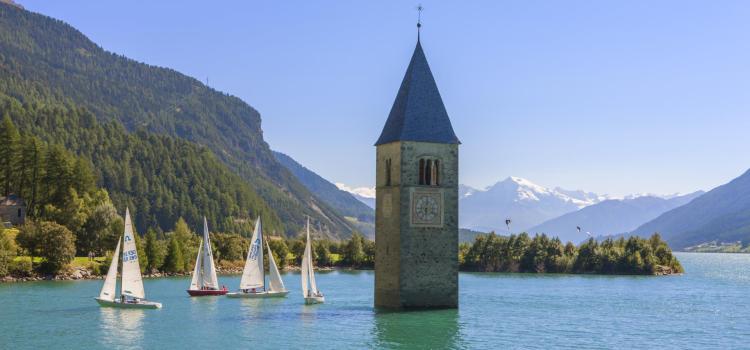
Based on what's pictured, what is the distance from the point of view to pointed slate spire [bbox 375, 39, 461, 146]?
74688mm

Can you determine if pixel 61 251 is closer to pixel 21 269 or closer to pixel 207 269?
pixel 21 269

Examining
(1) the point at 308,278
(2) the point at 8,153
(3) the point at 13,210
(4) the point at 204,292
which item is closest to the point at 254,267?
(4) the point at 204,292

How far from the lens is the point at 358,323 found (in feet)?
230

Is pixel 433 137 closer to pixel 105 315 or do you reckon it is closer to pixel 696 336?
pixel 696 336

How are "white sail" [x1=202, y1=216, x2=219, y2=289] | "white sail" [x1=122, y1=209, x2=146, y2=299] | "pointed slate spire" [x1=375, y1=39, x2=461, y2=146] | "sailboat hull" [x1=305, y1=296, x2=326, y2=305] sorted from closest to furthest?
"pointed slate spire" [x1=375, y1=39, x2=461, y2=146], "white sail" [x1=122, y1=209, x2=146, y2=299], "sailboat hull" [x1=305, y1=296, x2=326, y2=305], "white sail" [x1=202, y1=216, x2=219, y2=289]

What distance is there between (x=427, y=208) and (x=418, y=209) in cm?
79

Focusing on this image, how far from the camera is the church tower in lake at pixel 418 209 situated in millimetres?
73188

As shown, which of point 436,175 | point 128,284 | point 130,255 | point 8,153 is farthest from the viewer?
point 8,153

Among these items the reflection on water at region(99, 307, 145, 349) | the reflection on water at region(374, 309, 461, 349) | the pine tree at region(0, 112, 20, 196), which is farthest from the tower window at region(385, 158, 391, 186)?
the pine tree at region(0, 112, 20, 196)

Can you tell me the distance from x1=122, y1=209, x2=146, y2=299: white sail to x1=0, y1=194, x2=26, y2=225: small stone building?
2782 inches

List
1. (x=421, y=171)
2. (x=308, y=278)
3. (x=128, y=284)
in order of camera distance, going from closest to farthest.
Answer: (x=421, y=171) → (x=128, y=284) → (x=308, y=278)

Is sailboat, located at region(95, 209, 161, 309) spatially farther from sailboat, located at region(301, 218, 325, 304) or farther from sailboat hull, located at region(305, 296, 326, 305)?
sailboat hull, located at region(305, 296, 326, 305)

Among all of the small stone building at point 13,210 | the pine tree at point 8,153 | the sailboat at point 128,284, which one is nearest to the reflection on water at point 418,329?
the sailboat at point 128,284

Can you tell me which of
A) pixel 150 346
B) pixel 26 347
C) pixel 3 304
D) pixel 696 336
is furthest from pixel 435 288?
pixel 3 304
